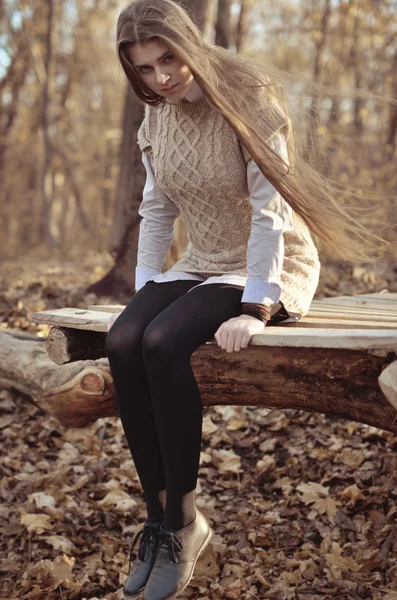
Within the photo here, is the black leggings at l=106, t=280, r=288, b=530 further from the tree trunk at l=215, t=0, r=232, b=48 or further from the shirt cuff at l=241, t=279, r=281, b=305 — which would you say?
the tree trunk at l=215, t=0, r=232, b=48

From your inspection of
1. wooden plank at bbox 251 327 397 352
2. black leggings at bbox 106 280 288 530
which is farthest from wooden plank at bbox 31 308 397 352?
black leggings at bbox 106 280 288 530

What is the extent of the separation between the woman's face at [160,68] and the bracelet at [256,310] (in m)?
0.89

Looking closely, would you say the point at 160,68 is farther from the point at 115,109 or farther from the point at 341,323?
the point at 115,109

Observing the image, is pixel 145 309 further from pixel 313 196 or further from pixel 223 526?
pixel 223 526

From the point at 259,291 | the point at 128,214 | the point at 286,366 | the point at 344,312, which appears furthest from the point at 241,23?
the point at 286,366

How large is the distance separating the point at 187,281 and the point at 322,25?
10197 millimetres

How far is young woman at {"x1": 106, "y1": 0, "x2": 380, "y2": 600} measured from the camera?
7.93 feet

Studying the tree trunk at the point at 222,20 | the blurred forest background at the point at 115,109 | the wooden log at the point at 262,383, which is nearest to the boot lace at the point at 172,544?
the wooden log at the point at 262,383

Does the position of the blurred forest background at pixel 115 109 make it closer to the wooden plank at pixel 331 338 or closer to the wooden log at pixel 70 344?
the wooden plank at pixel 331 338

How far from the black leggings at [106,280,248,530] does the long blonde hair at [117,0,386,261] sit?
1.54 ft

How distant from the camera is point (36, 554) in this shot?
3.32 m

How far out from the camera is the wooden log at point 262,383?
7.98 ft

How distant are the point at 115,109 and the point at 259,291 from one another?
2214 cm

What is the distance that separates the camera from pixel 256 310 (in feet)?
8.24
